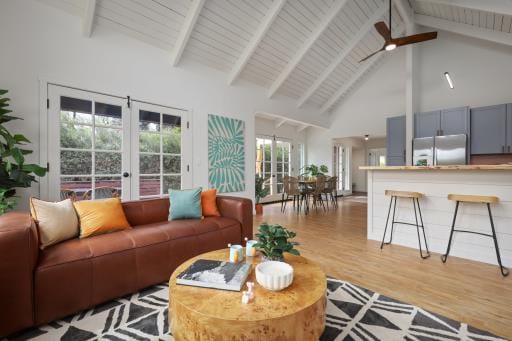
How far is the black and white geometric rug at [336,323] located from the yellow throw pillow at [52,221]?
1.95 feet

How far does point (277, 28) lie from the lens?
436 cm

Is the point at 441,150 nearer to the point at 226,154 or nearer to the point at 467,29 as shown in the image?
the point at 467,29

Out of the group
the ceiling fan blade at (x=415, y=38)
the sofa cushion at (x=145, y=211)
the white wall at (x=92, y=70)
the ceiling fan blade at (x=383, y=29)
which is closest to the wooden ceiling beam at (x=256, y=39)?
the white wall at (x=92, y=70)

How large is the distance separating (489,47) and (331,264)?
602 cm

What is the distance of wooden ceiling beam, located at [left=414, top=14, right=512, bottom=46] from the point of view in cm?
416

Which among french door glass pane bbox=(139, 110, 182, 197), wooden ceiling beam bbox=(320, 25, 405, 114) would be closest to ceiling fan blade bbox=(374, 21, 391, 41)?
wooden ceiling beam bbox=(320, 25, 405, 114)

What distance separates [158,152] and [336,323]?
337 cm

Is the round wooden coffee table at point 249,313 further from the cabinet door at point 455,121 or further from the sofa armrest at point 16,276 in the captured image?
the cabinet door at point 455,121

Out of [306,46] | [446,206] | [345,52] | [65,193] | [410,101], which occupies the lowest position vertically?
[446,206]

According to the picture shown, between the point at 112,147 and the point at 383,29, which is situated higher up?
the point at 383,29

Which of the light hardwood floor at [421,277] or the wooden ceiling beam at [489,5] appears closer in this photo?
the light hardwood floor at [421,277]

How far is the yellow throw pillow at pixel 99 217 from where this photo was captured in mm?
2092

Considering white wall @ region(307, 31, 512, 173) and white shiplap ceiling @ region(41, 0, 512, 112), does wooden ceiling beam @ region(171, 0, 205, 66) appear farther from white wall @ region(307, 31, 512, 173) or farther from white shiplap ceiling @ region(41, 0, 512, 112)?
white wall @ region(307, 31, 512, 173)

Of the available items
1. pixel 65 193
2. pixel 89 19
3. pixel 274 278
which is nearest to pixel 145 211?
pixel 65 193
